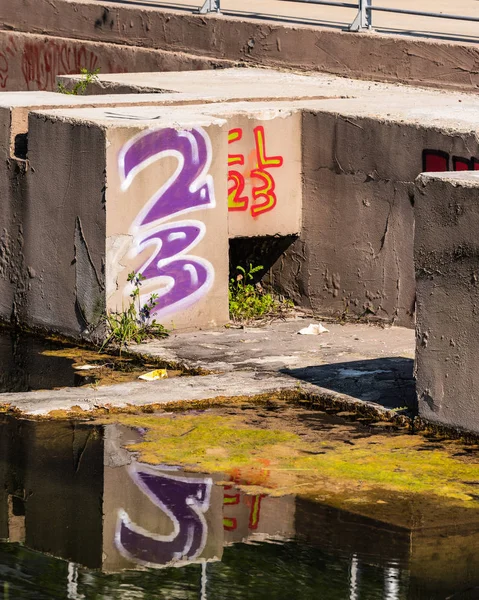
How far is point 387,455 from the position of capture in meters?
7.18

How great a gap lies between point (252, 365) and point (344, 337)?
3.31ft

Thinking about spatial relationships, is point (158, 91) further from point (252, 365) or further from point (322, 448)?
point (322, 448)

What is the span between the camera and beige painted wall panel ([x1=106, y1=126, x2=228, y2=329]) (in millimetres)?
9375

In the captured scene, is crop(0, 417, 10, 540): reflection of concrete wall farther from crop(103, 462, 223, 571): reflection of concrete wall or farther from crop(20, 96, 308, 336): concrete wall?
crop(20, 96, 308, 336): concrete wall

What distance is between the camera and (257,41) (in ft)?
44.0

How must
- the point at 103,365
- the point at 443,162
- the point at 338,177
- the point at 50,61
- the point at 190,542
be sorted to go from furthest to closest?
1. the point at 50,61
2. the point at 338,177
3. the point at 443,162
4. the point at 103,365
5. the point at 190,542

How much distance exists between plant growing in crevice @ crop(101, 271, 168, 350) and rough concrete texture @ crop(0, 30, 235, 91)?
444cm

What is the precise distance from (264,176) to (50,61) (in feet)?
Result: 19.0

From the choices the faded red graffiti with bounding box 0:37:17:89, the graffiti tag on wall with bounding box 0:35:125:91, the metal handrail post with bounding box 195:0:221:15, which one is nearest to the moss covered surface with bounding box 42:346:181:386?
the metal handrail post with bounding box 195:0:221:15

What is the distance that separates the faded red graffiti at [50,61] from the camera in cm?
1497

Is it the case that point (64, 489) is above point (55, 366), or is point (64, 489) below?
below

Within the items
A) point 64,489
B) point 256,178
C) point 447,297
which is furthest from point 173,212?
point 64,489

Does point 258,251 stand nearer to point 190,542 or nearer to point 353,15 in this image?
point 190,542

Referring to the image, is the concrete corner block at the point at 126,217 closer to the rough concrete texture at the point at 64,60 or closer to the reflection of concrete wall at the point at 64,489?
the reflection of concrete wall at the point at 64,489
